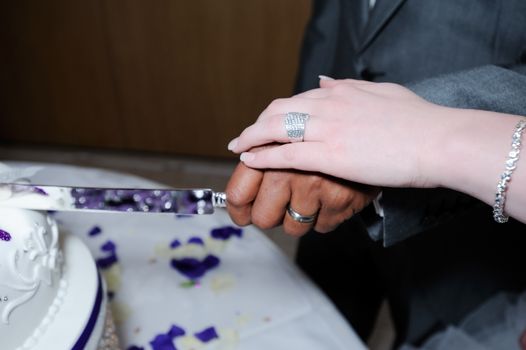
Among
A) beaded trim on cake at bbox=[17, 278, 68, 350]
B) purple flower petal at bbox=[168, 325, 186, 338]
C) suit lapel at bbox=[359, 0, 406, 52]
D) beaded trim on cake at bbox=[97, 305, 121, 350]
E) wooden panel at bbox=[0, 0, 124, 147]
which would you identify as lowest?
wooden panel at bbox=[0, 0, 124, 147]

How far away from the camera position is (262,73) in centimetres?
249

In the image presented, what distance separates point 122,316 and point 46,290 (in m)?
0.23

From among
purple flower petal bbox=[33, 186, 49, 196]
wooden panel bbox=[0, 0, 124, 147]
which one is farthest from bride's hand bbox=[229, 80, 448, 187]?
wooden panel bbox=[0, 0, 124, 147]

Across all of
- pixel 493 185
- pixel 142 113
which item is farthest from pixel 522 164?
pixel 142 113

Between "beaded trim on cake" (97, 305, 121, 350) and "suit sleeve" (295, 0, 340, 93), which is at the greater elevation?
"suit sleeve" (295, 0, 340, 93)

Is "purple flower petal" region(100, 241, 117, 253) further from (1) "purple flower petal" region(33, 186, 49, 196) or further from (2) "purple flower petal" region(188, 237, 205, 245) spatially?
(1) "purple flower petal" region(33, 186, 49, 196)

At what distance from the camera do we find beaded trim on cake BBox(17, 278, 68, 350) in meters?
0.63

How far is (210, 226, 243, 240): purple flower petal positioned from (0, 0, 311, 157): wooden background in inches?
58.3

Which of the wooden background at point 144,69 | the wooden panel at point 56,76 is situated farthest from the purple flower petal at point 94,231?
the wooden panel at point 56,76

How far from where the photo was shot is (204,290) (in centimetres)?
91

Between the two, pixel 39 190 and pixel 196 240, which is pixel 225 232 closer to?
pixel 196 240

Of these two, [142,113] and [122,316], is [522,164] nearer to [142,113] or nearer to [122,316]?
[122,316]

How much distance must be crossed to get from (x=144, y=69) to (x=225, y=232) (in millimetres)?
1737

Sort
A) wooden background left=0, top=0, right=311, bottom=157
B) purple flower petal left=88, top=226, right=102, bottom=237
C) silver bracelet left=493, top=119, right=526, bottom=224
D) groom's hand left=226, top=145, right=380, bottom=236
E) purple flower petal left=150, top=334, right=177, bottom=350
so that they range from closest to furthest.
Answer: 1. silver bracelet left=493, top=119, right=526, bottom=224
2. groom's hand left=226, top=145, right=380, bottom=236
3. purple flower petal left=150, top=334, right=177, bottom=350
4. purple flower petal left=88, top=226, right=102, bottom=237
5. wooden background left=0, top=0, right=311, bottom=157
